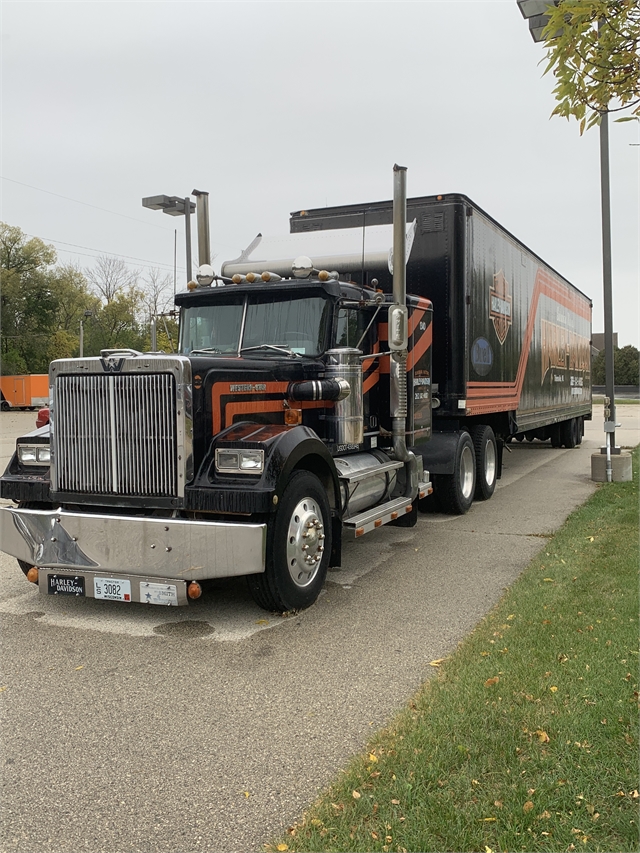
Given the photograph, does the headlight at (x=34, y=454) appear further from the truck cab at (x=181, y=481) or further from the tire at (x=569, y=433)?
the tire at (x=569, y=433)

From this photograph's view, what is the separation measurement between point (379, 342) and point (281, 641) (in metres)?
3.64

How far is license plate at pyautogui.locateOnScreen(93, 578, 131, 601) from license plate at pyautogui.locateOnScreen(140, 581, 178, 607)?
0.38 ft

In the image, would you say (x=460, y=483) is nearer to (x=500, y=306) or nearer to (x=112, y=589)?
(x=500, y=306)

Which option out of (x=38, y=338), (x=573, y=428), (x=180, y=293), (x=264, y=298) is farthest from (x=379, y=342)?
(x=38, y=338)

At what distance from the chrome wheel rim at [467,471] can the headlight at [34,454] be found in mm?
5626

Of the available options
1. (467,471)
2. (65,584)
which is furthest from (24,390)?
(65,584)

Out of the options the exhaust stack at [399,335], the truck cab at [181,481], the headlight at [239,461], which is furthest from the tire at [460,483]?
the headlight at [239,461]

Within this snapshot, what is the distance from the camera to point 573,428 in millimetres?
19688

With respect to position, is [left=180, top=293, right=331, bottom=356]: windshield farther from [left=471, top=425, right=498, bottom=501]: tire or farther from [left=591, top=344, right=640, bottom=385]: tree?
[left=591, top=344, right=640, bottom=385]: tree

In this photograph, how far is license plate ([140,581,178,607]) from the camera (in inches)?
204

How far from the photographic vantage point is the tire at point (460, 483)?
966cm

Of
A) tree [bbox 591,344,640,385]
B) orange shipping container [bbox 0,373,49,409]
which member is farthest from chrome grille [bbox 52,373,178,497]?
tree [bbox 591,344,640,385]

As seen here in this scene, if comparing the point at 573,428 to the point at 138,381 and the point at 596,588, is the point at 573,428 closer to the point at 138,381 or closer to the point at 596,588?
the point at 596,588

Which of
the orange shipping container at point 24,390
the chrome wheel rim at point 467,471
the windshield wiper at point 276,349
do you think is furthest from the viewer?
the orange shipping container at point 24,390
